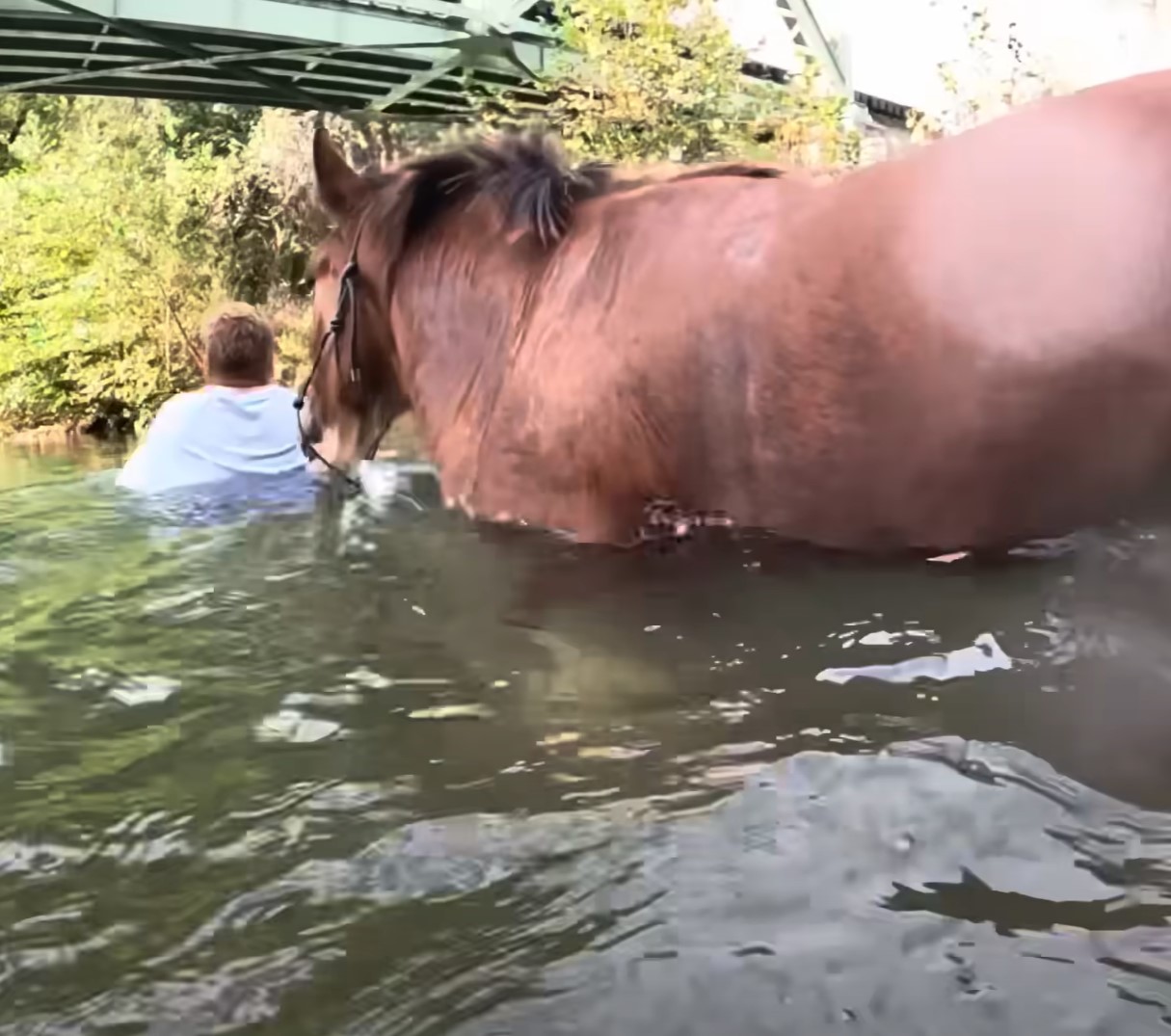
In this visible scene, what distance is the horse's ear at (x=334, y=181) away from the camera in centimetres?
512

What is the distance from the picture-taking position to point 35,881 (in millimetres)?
1929

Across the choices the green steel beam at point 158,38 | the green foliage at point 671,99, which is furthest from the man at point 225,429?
the green steel beam at point 158,38

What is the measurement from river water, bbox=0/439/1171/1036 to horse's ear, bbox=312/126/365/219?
78.4 inches

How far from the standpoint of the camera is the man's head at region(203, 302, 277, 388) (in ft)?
21.9

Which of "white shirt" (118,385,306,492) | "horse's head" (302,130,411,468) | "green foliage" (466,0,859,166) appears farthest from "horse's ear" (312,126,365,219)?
"green foliage" (466,0,859,166)

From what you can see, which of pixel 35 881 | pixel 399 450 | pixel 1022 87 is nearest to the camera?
pixel 35 881

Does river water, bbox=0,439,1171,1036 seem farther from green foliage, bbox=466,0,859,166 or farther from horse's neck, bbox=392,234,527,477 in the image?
green foliage, bbox=466,0,859,166

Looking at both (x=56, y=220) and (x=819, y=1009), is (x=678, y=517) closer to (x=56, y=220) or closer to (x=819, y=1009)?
(x=819, y=1009)

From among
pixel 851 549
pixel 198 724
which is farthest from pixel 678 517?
pixel 198 724

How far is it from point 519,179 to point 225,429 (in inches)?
98.3

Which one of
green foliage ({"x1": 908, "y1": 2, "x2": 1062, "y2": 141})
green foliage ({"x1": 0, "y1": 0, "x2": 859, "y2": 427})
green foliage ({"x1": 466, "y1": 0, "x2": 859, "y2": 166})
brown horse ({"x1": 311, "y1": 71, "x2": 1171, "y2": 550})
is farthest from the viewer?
green foliage ({"x1": 908, "y1": 2, "x2": 1062, "y2": 141})

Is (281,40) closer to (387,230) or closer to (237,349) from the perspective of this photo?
(237,349)

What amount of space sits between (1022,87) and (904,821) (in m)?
11.8

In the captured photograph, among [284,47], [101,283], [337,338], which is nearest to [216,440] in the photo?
[337,338]
